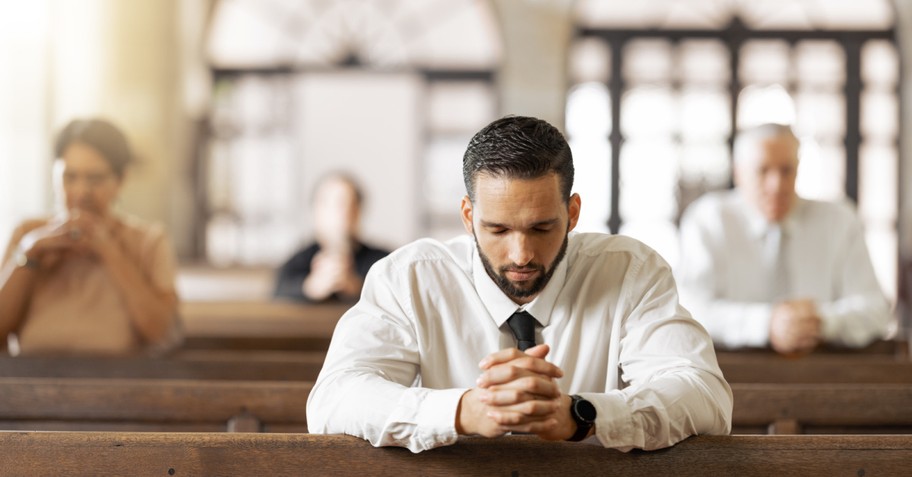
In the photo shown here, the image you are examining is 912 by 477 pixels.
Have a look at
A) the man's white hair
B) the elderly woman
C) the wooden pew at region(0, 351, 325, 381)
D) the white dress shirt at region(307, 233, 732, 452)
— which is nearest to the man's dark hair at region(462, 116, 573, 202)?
the white dress shirt at region(307, 233, 732, 452)

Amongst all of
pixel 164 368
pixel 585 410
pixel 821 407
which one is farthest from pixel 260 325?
pixel 585 410

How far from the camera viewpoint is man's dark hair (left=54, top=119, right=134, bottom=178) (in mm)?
3836

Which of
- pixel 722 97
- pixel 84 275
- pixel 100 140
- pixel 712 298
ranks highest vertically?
pixel 722 97

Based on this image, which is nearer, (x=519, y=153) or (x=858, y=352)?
(x=519, y=153)

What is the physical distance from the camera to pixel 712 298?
4.37 metres

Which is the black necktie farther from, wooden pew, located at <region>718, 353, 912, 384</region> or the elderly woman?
the elderly woman

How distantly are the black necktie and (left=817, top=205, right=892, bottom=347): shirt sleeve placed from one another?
84.9 inches

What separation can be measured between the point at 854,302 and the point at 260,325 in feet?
8.99

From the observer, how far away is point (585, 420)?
1.95 m

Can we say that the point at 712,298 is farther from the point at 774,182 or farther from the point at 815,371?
the point at 815,371

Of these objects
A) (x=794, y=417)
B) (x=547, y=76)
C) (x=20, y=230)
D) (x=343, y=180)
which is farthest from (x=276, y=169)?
(x=794, y=417)

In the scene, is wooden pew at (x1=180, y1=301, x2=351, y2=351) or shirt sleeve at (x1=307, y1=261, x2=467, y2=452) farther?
wooden pew at (x1=180, y1=301, x2=351, y2=351)

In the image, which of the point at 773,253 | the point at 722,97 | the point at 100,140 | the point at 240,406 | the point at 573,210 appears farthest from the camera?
the point at 722,97

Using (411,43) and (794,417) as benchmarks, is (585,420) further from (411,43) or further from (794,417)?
(411,43)
